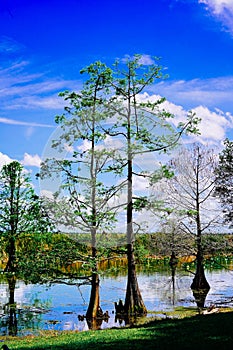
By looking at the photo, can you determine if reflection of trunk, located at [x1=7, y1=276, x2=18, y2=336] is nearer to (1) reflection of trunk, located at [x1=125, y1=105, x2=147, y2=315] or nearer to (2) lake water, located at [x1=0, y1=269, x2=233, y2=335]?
(2) lake water, located at [x1=0, y1=269, x2=233, y2=335]

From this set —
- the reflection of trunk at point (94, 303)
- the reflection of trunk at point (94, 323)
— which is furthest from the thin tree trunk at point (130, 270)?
the reflection of trunk at point (94, 323)

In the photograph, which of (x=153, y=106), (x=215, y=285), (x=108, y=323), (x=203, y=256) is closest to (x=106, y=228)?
(x=108, y=323)

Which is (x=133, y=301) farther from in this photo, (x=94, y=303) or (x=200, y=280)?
(x=200, y=280)

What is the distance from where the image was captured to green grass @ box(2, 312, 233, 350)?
32.1 ft

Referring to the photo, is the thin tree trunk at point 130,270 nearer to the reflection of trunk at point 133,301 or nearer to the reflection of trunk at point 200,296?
the reflection of trunk at point 133,301

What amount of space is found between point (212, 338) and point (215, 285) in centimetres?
1857

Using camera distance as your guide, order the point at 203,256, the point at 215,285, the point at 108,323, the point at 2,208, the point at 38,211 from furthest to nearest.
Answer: the point at 2,208 < the point at 215,285 < the point at 203,256 < the point at 38,211 < the point at 108,323

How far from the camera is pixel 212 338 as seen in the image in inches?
400

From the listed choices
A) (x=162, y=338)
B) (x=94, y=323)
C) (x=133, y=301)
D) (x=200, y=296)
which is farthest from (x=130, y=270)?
(x=162, y=338)

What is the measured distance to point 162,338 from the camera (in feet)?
35.1

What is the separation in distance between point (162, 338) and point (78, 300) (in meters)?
12.3

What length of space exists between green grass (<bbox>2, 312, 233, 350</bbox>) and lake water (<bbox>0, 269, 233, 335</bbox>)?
14.3 feet

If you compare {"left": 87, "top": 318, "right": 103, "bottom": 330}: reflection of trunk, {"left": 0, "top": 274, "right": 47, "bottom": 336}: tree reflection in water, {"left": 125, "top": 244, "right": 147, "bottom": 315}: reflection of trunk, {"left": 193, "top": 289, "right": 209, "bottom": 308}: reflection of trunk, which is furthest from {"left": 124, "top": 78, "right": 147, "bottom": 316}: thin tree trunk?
{"left": 0, "top": 274, "right": 47, "bottom": 336}: tree reflection in water

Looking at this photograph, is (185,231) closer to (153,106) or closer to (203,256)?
(203,256)
